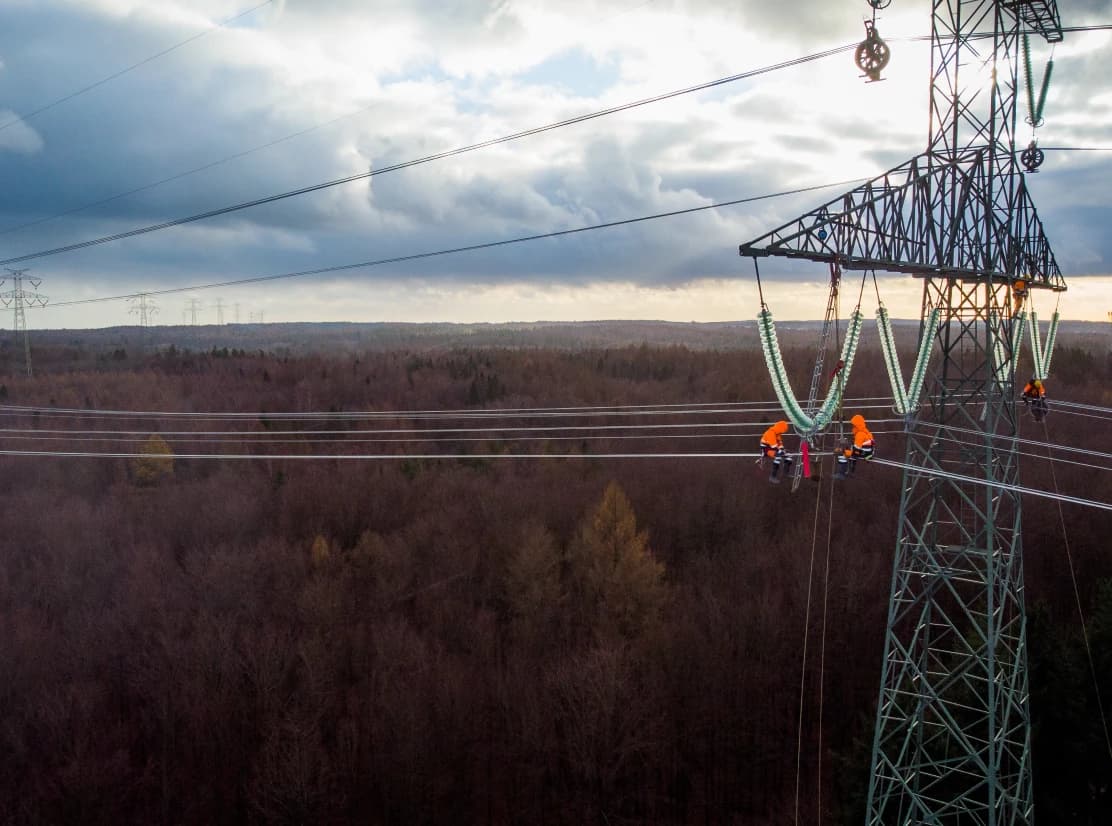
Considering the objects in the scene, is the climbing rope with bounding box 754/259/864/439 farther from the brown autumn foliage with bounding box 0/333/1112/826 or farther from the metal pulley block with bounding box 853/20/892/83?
the brown autumn foliage with bounding box 0/333/1112/826

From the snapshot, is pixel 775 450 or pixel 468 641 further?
pixel 468 641

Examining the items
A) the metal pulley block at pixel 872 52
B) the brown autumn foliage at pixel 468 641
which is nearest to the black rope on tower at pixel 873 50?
the metal pulley block at pixel 872 52

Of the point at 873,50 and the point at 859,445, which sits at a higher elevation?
the point at 873,50

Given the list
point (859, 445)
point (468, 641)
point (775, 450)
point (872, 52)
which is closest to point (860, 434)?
point (859, 445)

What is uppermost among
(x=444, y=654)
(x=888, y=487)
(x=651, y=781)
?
(x=888, y=487)

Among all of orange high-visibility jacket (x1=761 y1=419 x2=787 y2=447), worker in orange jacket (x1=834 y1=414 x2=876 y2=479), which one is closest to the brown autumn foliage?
worker in orange jacket (x1=834 y1=414 x2=876 y2=479)

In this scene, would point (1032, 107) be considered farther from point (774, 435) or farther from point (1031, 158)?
point (774, 435)

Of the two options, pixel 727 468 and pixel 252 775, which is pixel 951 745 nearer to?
pixel 252 775

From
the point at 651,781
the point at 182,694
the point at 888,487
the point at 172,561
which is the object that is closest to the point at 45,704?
the point at 182,694
